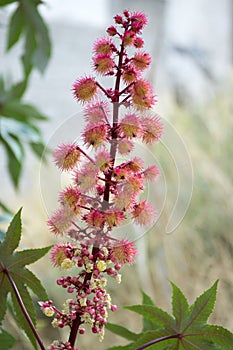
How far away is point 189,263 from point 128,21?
0.73 metres

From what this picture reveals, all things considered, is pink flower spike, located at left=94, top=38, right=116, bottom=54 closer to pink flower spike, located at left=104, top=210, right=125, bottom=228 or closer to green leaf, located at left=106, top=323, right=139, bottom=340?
pink flower spike, located at left=104, top=210, right=125, bottom=228

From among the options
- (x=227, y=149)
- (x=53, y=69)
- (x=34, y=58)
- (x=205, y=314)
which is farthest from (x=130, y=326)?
(x=53, y=69)

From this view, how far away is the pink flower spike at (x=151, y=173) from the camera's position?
0.29 metres

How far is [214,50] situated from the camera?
70.2 inches

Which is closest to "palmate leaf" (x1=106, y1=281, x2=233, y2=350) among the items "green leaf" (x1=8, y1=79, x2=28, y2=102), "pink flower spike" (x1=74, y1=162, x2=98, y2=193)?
"pink flower spike" (x1=74, y1=162, x2=98, y2=193)

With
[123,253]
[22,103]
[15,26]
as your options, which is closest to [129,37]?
[123,253]

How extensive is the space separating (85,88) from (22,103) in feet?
1.69

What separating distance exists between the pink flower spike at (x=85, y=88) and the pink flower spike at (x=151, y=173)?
5 centimetres

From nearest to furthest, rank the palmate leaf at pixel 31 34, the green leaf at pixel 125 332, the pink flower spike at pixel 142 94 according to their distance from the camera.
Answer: the pink flower spike at pixel 142 94
the green leaf at pixel 125 332
the palmate leaf at pixel 31 34

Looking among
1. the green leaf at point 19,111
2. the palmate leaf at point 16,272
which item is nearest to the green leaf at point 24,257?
the palmate leaf at point 16,272

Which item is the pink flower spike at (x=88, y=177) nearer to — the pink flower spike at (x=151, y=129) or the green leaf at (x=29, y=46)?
the pink flower spike at (x=151, y=129)

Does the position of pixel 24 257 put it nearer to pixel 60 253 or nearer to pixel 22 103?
pixel 60 253

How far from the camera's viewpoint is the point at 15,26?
64 cm

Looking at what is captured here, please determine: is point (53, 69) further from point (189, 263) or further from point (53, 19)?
point (189, 263)
